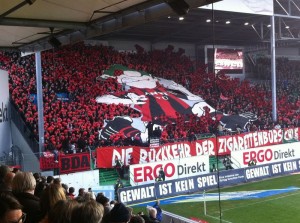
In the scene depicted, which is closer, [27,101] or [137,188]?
[137,188]

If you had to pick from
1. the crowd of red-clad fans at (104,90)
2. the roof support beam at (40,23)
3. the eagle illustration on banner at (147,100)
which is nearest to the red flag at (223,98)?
the crowd of red-clad fans at (104,90)

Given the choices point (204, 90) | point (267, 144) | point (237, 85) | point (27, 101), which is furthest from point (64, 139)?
point (237, 85)

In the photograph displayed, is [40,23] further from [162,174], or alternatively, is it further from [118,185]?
[162,174]

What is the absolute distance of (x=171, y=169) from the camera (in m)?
19.4

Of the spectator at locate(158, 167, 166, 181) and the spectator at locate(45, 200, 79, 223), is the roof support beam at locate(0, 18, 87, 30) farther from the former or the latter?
the spectator at locate(158, 167, 166, 181)

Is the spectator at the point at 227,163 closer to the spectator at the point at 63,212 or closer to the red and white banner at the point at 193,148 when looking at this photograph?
the red and white banner at the point at 193,148

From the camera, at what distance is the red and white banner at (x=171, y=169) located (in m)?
18.5

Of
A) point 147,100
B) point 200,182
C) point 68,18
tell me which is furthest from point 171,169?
point 68,18

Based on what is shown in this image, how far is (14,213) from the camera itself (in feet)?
9.20

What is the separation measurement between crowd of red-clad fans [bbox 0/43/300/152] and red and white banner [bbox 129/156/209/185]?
3.22 metres

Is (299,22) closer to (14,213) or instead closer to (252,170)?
(252,170)

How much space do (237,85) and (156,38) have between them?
778 centimetres

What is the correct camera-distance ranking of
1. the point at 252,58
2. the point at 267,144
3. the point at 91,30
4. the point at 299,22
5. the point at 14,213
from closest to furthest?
the point at 14,213
the point at 91,30
the point at 267,144
the point at 299,22
the point at 252,58

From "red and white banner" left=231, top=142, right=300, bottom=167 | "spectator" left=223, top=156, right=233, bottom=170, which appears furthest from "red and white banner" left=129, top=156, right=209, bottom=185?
"red and white banner" left=231, top=142, right=300, bottom=167
